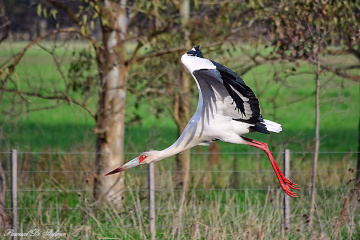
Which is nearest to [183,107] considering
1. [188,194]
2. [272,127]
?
[188,194]

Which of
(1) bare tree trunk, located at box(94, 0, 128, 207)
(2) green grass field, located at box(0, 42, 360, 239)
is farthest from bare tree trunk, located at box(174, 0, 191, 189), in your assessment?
(1) bare tree trunk, located at box(94, 0, 128, 207)

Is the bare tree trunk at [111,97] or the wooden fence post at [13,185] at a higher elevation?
the bare tree trunk at [111,97]

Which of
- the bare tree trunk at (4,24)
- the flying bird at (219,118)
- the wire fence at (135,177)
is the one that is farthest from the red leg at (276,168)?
the bare tree trunk at (4,24)

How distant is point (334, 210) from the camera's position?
20.4 feet

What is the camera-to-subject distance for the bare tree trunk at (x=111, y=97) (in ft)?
25.0

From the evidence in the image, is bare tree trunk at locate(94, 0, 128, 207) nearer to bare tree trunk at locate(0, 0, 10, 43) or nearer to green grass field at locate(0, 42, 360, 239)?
green grass field at locate(0, 42, 360, 239)

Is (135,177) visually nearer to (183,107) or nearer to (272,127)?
(183,107)

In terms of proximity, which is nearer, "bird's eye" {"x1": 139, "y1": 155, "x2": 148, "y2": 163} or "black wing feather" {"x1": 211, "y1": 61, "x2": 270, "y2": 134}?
"black wing feather" {"x1": 211, "y1": 61, "x2": 270, "y2": 134}

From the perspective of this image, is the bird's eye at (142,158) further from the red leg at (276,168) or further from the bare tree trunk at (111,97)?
the bare tree trunk at (111,97)

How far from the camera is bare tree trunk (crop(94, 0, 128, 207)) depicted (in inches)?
300

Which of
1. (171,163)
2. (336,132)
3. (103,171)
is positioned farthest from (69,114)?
(103,171)

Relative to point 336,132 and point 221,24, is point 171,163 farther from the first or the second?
point 336,132

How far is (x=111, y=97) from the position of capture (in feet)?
25.4

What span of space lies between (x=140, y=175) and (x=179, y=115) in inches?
61.8
